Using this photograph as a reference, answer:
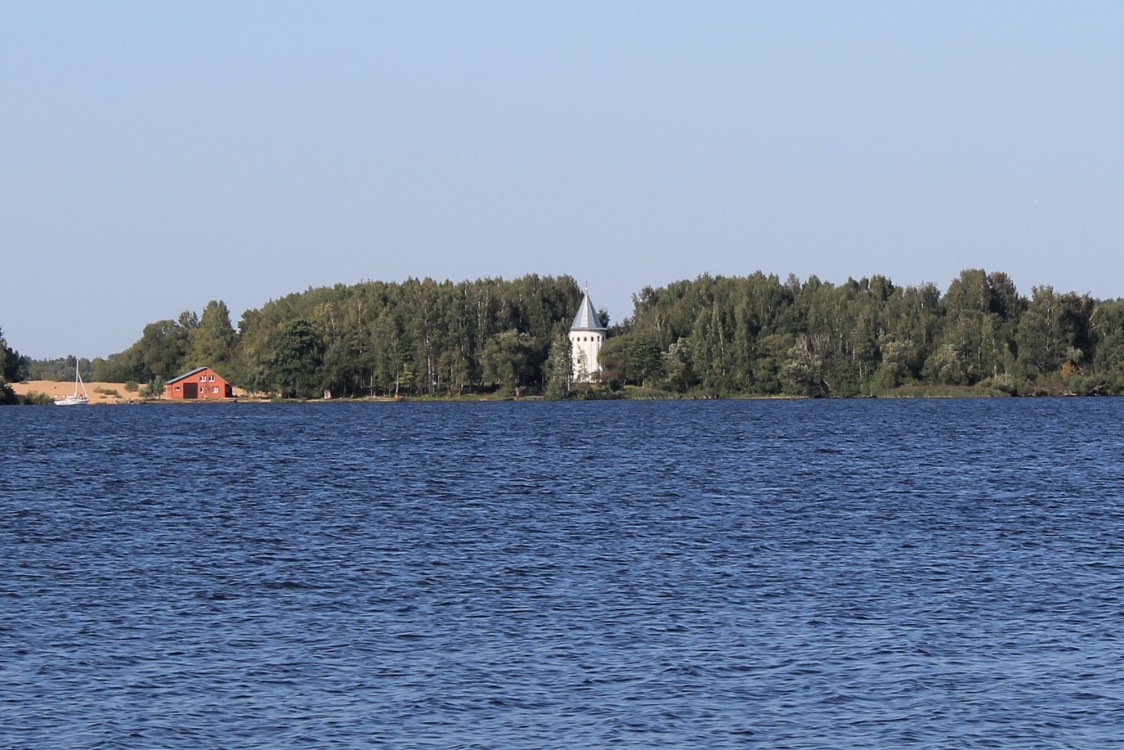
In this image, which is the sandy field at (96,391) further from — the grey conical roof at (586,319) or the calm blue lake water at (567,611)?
the calm blue lake water at (567,611)

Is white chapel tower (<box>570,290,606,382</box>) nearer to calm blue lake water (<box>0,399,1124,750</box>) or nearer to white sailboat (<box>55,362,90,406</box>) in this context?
white sailboat (<box>55,362,90,406</box>)

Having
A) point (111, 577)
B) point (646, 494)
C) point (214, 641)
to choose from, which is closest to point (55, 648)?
point (214, 641)

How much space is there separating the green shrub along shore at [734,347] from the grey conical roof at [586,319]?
2.28 metres

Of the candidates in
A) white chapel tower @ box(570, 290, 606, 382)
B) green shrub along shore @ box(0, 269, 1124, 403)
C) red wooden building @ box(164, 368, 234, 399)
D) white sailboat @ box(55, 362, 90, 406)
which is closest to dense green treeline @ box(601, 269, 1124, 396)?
green shrub along shore @ box(0, 269, 1124, 403)

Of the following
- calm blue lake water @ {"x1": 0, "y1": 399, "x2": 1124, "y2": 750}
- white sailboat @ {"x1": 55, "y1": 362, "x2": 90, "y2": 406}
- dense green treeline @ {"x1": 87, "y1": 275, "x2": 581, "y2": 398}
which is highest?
dense green treeline @ {"x1": 87, "y1": 275, "x2": 581, "y2": 398}

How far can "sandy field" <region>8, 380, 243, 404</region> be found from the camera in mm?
185750

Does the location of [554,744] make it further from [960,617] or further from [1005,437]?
[1005,437]

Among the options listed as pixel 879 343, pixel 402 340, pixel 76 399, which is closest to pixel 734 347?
pixel 879 343

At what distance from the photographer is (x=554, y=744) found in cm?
1631

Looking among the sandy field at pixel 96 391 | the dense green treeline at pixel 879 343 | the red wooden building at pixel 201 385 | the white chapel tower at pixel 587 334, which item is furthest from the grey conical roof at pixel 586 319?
the sandy field at pixel 96 391

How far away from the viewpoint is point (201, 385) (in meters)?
177

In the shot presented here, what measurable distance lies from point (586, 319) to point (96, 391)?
6520 cm

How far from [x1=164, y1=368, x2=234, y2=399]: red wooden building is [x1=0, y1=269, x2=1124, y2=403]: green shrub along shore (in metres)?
2.46

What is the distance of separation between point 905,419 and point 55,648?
9588 cm
